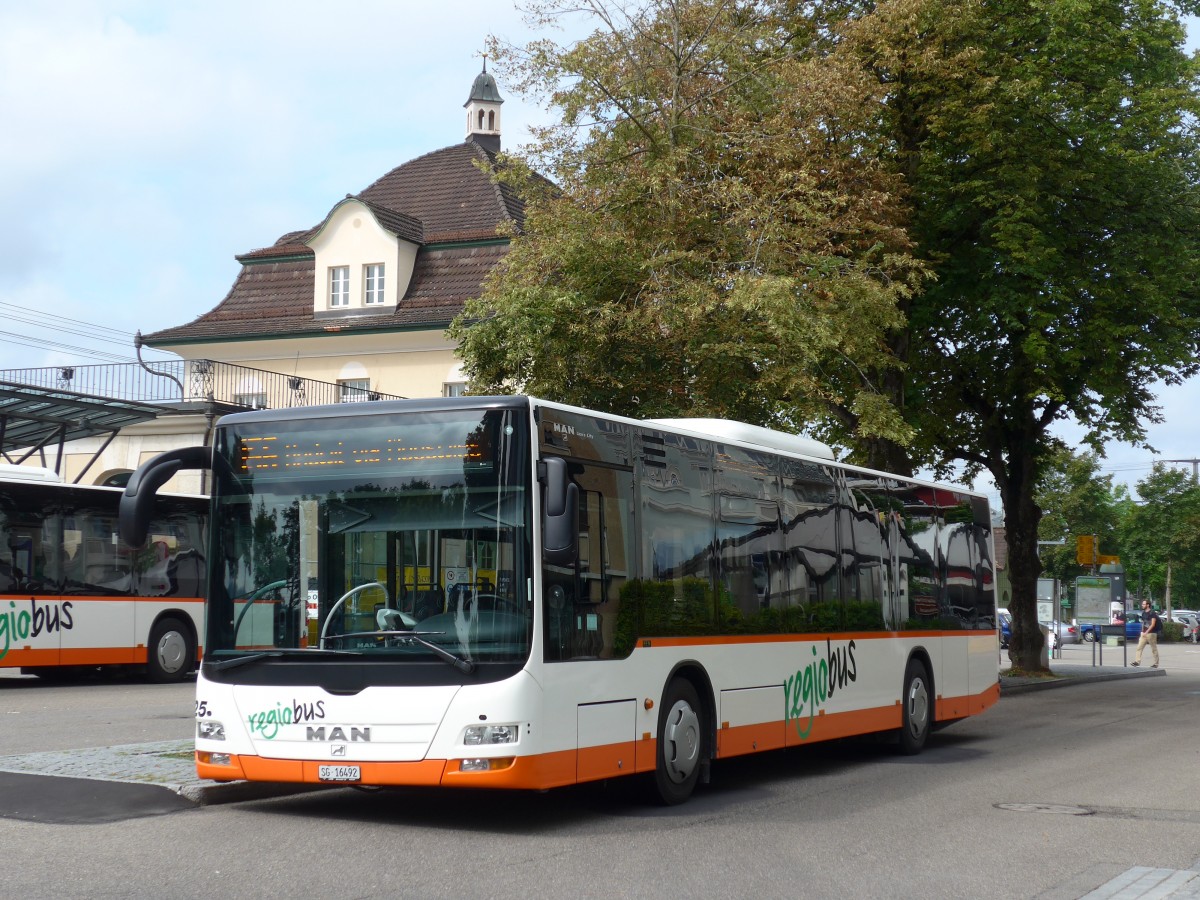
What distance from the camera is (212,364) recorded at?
39656 mm

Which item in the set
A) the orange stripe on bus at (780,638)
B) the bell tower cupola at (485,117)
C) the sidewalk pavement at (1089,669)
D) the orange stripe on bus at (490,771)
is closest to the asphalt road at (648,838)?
the orange stripe on bus at (490,771)

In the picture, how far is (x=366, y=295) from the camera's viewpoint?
45.4 m

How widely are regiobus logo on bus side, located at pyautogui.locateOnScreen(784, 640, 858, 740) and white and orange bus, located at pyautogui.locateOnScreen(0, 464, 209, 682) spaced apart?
11419 millimetres

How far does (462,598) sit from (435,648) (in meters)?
0.36

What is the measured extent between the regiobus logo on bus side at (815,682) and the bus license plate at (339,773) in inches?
187

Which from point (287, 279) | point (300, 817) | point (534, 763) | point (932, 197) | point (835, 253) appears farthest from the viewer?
point (287, 279)

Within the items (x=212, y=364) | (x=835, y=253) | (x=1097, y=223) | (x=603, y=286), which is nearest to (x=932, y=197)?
(x=1097, y=223)

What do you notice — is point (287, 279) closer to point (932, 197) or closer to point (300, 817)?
point (932, 197)

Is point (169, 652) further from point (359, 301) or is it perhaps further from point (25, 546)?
point (359, 301)

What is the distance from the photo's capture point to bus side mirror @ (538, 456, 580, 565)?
9180mm

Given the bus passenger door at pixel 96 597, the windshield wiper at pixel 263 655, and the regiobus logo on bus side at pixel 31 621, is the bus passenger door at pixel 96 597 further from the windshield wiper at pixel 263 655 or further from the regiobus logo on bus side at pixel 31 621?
the windshield wiper at pixel 263 655

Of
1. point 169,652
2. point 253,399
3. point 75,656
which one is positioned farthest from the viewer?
point 253,399

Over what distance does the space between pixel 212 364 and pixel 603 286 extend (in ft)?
79.1

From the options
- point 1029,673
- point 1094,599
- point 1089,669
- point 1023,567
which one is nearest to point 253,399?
point 1023,567
